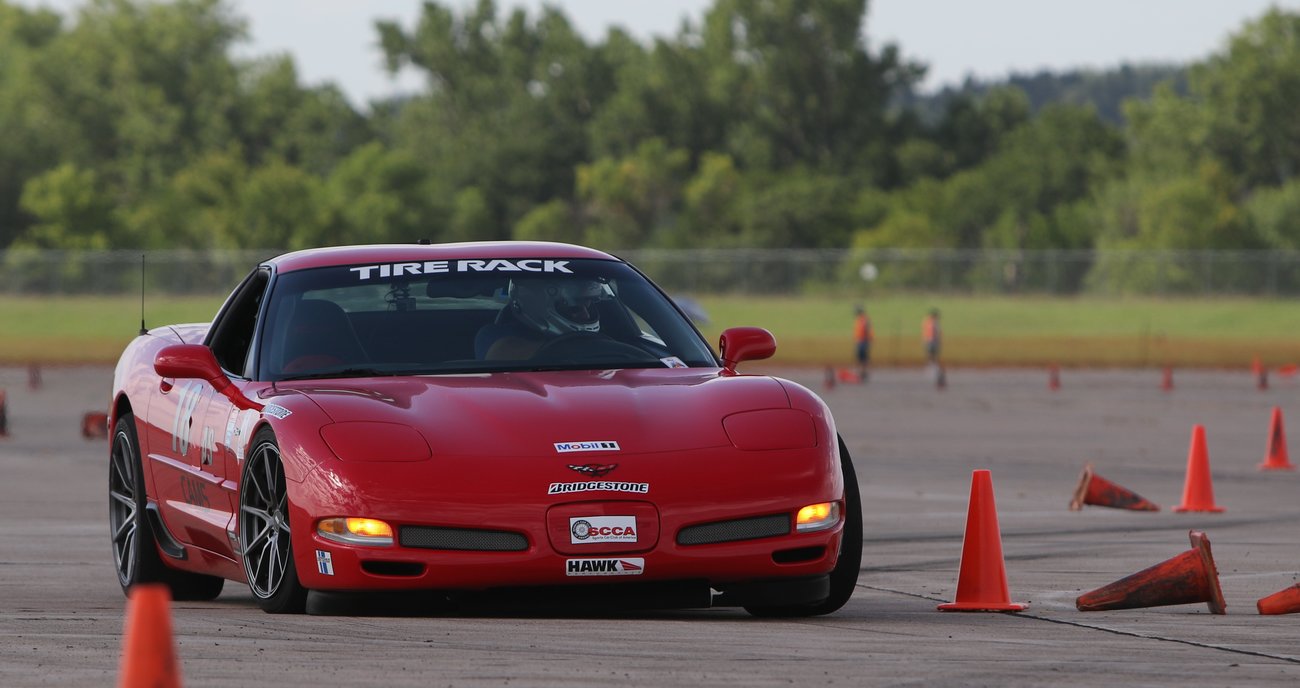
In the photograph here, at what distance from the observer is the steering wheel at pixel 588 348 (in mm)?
8688

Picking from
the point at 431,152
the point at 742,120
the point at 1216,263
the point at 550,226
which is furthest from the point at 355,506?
the point at 431,152

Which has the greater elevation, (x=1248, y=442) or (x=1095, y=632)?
(x=1095, y=632)

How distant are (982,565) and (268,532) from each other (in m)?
2.74

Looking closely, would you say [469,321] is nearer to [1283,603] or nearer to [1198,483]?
[1283,603]

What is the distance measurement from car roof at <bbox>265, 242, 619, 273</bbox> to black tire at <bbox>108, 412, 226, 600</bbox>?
48.6 inches

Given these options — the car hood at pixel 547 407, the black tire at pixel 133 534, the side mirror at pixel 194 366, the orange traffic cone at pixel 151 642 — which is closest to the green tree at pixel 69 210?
the black tire at pixel 133 534

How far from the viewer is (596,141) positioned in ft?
386

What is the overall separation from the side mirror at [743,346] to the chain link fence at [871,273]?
196 ft

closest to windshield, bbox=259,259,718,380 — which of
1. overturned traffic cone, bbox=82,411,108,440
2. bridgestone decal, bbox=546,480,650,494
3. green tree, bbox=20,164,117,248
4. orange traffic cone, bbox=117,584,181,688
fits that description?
bridgestone decal, bbox=546,480,650,494

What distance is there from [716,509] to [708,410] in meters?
0.47

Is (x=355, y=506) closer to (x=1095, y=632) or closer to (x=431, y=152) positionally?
(x=1095, y=632)

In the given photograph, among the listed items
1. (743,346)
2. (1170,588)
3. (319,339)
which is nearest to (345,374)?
(319,339)

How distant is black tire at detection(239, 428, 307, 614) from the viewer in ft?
25.7

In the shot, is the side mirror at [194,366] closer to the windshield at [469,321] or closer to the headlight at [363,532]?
the windshield at [469,321]
